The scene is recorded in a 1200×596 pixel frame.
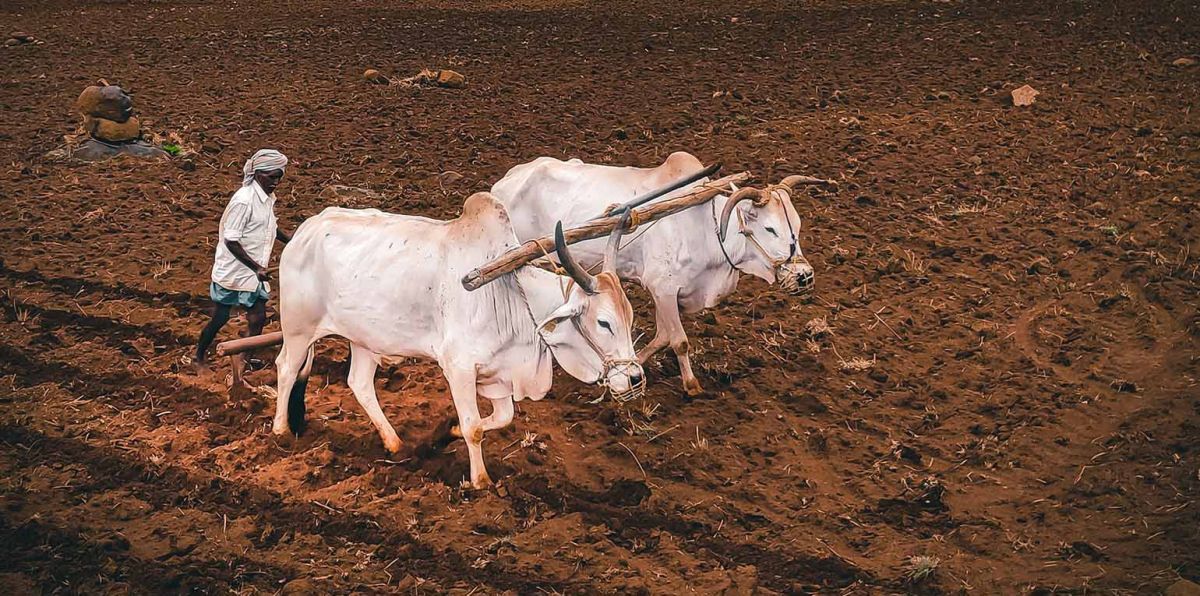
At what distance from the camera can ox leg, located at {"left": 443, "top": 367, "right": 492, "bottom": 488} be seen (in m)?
5.87

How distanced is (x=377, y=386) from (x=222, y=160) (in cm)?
482

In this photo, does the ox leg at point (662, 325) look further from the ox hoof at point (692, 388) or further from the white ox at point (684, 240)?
the ox hoof at point (692, 388)

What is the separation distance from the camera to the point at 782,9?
56.0ft

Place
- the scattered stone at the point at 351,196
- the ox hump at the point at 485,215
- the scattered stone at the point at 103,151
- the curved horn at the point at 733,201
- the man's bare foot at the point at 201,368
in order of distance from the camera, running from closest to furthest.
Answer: the ox hump at the point at 485,215 → the curved horn at the point at 733,201 → the man's bare foot at the point at 201,368 → the scattered stone at the point at 351,196 → the scattered stone at the point at 103,151

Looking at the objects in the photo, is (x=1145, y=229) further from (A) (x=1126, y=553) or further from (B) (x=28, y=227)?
(B) (x=28, y=227)

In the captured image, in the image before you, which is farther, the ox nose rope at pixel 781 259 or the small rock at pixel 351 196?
the small rock at pixel 351 196

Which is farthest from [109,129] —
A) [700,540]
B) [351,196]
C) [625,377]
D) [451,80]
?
[700,540]

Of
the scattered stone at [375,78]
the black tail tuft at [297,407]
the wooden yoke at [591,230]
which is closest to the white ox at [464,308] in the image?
the wooden yoke at [591,230]

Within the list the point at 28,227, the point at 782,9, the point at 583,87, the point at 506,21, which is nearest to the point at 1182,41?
the point at 782,9

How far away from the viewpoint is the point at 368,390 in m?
6.45

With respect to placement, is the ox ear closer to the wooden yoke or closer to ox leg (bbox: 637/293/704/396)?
the wooden yoke

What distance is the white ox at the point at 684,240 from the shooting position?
6.96m

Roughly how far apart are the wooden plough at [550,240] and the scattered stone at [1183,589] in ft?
10.6

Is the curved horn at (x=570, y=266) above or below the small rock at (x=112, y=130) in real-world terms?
above
